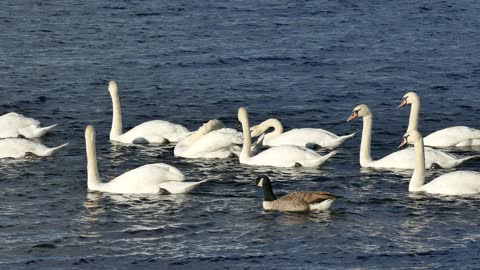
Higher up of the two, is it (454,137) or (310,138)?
(310,138)

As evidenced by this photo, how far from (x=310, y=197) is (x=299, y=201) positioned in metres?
0.21

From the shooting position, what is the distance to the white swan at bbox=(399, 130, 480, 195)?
81.2 feet

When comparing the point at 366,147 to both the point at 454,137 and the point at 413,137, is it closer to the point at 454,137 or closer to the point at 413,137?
the point at 413,137

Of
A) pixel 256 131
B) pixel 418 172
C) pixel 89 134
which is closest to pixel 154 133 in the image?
pixel 256 131

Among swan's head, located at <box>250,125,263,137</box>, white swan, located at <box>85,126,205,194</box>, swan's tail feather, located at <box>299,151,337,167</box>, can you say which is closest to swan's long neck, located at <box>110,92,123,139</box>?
swan's head, located at <box>250,125,263,137</box>

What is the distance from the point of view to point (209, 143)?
28406mm

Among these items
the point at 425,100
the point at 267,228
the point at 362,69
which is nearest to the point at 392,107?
the point at 425,100

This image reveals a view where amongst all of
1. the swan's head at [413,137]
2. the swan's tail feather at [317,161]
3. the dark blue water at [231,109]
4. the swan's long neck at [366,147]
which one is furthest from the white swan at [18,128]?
the swan's head at [413,137]

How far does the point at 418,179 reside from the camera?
83.0 ft

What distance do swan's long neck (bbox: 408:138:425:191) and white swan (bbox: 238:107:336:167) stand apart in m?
2.05

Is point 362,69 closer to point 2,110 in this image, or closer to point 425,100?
point 425,100

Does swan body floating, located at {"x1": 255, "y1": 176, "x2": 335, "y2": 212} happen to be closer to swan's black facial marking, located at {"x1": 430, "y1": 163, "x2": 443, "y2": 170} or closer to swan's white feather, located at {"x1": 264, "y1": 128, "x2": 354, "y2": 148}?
swan's black facial marking, located at {"x1": 430, "y1": 163, "x2": 443, "y2": 170}

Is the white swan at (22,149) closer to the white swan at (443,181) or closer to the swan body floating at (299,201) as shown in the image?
the swan body floating at (299,201)

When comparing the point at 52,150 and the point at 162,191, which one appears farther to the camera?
the point at 52,150
